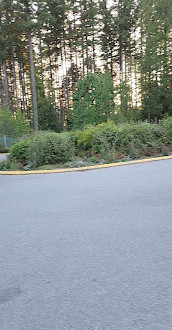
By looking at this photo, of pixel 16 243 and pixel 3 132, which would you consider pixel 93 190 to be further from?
pixel 3 132

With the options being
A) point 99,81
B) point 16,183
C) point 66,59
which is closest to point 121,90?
point 99,81

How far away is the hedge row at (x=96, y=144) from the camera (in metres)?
10.6

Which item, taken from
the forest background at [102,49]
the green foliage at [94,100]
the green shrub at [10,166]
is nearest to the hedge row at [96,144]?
the green shrub at [10,166]

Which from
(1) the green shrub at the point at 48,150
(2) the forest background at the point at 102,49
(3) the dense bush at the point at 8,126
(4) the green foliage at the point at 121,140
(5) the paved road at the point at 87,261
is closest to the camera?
(5) the paved road at the point at 87,261

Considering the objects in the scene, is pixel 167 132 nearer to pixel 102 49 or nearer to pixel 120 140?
pixel 120 140

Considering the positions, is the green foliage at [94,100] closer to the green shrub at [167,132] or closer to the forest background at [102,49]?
the forest background at [102,49]

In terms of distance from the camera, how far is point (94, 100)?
28000mm

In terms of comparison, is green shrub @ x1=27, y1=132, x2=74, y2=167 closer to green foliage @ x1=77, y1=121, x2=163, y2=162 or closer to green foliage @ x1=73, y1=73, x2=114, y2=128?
green foliage @ x1=77, y1=121, x2=163, y2=162

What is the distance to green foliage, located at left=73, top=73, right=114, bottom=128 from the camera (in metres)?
27.6

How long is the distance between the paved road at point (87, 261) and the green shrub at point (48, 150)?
4.96 meters

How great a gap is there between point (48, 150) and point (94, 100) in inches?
722

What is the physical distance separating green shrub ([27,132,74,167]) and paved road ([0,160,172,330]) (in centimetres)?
496

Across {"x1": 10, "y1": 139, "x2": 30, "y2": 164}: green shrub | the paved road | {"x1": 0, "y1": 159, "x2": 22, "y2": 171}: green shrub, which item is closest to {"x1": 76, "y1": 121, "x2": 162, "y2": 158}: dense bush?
{"x1": 10, "y1": 139, "x2": 30, "y2": 164}: green shrub

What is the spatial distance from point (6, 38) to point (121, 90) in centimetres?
1515
